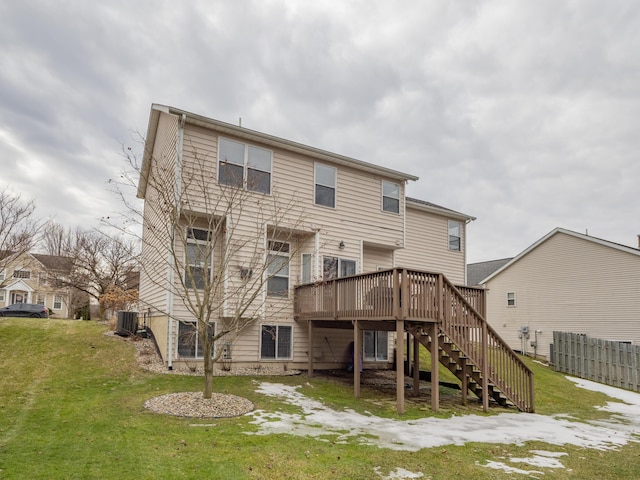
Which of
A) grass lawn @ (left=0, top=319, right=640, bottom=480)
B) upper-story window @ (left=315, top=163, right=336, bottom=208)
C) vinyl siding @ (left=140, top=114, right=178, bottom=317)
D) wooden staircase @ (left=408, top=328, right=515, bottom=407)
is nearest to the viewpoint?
grass lawn @ (left=0, top=319, right=640, bottom=480)

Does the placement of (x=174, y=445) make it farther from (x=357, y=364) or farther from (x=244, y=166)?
(x=244, y=166)

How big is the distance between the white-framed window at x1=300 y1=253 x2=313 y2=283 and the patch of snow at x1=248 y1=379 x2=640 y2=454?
4.83m

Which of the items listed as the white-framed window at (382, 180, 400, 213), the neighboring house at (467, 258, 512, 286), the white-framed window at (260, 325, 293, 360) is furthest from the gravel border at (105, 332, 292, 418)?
the neighboring house at (467, 258, 512, 286)

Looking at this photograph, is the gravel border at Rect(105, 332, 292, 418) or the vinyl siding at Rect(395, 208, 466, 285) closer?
the gravel border at Rect(105, 332, 292, 418)

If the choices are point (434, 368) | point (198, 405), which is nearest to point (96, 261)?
point (198, 405)

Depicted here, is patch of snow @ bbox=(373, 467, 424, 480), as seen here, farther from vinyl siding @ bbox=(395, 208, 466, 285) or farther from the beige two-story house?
vinyl siding @ bbox=(395, 208, 466, 285)

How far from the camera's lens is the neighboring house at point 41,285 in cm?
3191

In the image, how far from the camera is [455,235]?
1978 cm

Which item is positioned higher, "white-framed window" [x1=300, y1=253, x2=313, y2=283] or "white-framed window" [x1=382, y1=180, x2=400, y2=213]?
"white-framed window" [x1=382, y1=180, x2=400, y2=213]

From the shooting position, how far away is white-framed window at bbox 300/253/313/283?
47.8 ft

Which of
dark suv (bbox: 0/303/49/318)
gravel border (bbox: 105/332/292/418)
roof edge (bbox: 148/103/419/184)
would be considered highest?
roof edge (bbox: 148/103/419/184)

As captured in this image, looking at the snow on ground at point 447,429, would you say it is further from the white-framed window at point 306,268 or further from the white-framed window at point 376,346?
the white-framed window at point 376,346

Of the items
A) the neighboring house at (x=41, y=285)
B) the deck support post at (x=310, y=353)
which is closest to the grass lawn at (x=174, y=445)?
the deck support post at (x=310, y=353)

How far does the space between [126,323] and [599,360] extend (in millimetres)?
17515
